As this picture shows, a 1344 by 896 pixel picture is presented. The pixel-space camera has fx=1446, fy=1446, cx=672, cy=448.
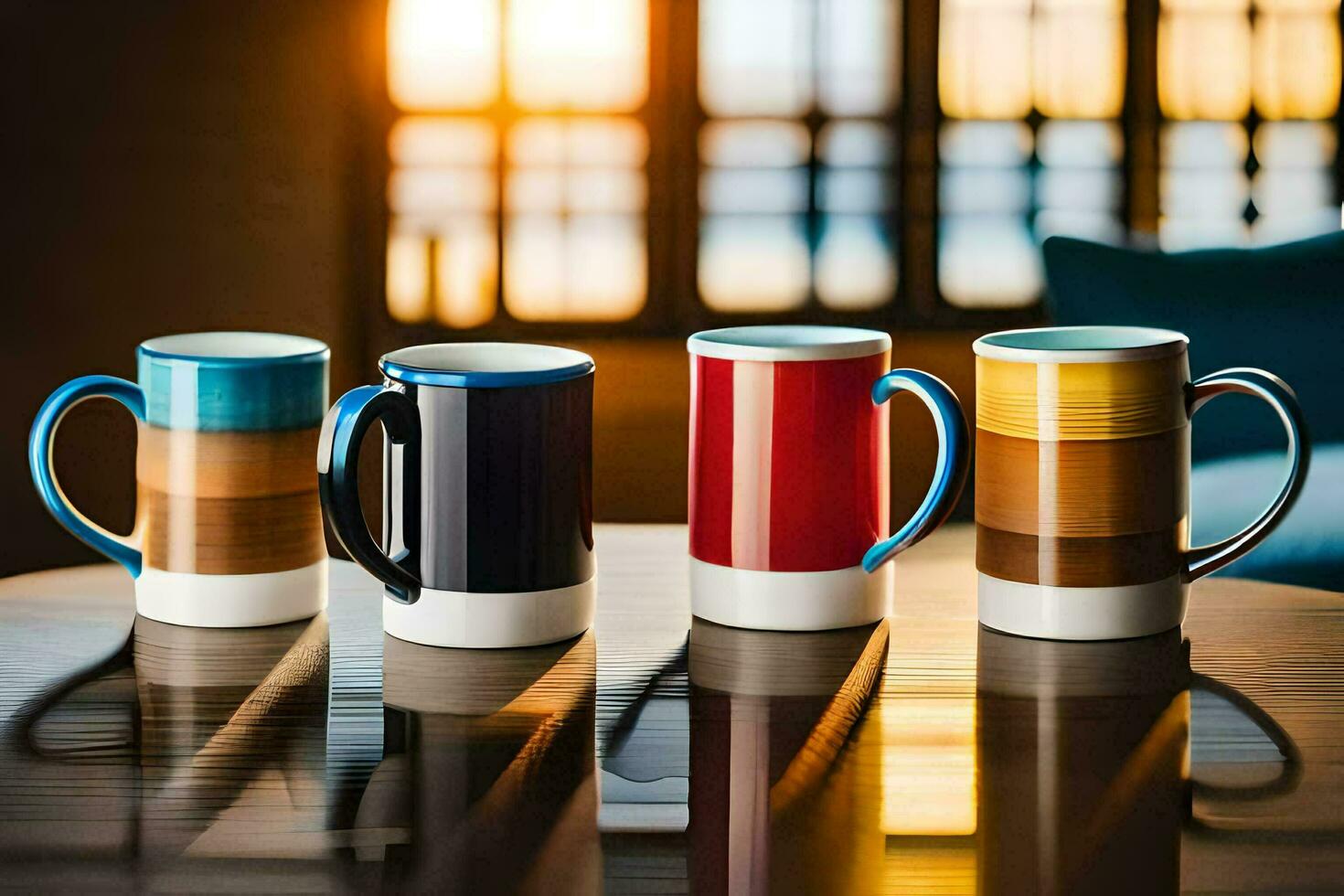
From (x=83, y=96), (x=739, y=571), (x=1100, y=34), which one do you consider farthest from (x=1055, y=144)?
(x=739, y=571)

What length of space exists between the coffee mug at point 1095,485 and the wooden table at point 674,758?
0.06 ft

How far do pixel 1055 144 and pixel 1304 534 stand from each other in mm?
1959

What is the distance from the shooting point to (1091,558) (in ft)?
2.03

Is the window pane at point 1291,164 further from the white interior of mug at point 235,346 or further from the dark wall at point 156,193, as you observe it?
the white interior of mug at point 235,346

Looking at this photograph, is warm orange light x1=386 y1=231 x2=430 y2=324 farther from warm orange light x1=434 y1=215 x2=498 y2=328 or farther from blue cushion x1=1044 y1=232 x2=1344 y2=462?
blue cushion x1=1044 y1=232 x2=1344 y2=462

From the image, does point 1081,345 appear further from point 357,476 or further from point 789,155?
point 789,155

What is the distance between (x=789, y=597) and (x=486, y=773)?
0.20 metres

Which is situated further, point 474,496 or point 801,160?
point 801,160

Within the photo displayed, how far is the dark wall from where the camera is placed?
10.3ft

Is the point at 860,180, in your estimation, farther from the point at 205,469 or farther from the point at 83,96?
the point at 205,469

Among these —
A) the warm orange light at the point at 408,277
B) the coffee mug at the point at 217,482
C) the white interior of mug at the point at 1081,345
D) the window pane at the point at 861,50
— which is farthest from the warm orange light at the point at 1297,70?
the coffee mug at the point at 217,482

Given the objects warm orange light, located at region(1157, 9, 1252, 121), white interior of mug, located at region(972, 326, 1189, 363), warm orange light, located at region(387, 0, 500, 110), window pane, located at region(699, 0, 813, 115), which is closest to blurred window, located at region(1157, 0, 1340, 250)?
warm orange light, located at region(1157, 9, 1252, 121)

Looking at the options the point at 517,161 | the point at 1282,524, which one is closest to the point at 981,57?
the point at 517,161

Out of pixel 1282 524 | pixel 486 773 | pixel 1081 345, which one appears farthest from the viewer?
pixel 1282 524
